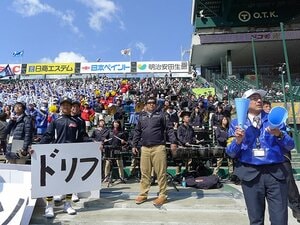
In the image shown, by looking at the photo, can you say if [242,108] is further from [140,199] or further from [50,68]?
[50,68]

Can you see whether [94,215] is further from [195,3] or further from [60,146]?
[195,3]

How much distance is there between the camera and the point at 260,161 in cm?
337

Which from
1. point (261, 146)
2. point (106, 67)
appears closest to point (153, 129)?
point (261, 146)

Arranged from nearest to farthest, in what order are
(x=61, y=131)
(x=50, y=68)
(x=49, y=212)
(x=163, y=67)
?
(x=49, y=212) < (x=61, y=131) < (x=163, y=67) < (x=50, y=68)

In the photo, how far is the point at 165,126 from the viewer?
6672 millimetres

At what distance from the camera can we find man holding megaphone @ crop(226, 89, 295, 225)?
10.9 feet

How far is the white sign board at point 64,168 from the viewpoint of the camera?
5660mm

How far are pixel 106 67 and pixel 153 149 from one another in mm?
48475

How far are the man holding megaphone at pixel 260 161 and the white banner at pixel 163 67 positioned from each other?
153 feet

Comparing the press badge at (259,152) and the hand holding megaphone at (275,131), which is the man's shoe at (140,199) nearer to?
the press badge at (259,152)

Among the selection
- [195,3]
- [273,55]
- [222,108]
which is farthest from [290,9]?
[222,108]

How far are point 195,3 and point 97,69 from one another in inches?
1019

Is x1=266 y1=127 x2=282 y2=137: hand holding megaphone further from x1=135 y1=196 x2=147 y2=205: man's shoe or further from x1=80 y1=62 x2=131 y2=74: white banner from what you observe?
x1=80 y1=62 x2=131 y2=74: white banner

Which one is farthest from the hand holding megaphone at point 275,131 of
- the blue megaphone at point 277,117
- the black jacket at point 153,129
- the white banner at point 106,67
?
the white banner at point 106,67
